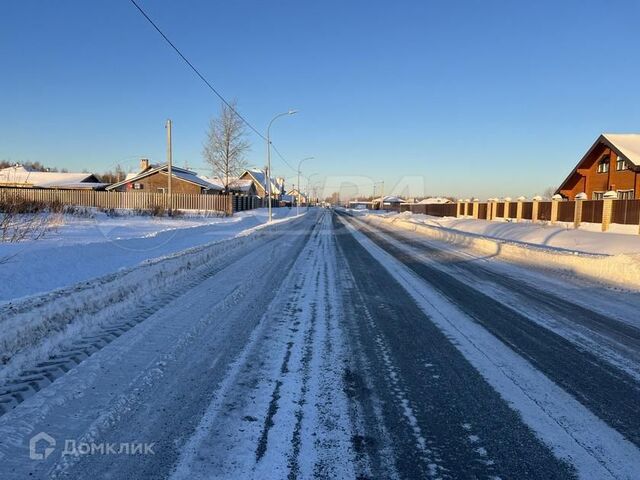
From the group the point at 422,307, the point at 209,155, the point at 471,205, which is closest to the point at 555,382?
the point at 422,307

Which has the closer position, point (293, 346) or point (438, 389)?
point (438, 389)

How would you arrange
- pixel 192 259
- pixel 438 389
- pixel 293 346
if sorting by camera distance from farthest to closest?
pixel 192 259, pixel 293 346, pixel 438 389

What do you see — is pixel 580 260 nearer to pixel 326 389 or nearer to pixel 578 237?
pixel 578 237

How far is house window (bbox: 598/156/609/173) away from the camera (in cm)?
3718

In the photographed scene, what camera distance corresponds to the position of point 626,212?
2395 cm

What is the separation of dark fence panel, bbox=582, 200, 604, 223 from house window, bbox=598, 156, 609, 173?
12.1 m

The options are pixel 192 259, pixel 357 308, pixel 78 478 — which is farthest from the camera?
pixel 192 259

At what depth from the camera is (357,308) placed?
7.41 meters

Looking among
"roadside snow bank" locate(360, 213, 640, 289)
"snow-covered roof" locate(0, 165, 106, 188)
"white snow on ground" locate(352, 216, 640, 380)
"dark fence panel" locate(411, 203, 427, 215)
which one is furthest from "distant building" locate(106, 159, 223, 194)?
"white snow on ground" locate(352, 216, 640, 380)

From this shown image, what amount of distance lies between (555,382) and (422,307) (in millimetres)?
3214

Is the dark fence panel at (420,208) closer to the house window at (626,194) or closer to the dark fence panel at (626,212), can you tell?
the house window at (626,194)

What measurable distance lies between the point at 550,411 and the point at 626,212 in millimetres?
24885

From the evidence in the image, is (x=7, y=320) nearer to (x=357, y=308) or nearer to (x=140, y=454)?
(x=140, y=454)

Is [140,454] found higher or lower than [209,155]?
lower
